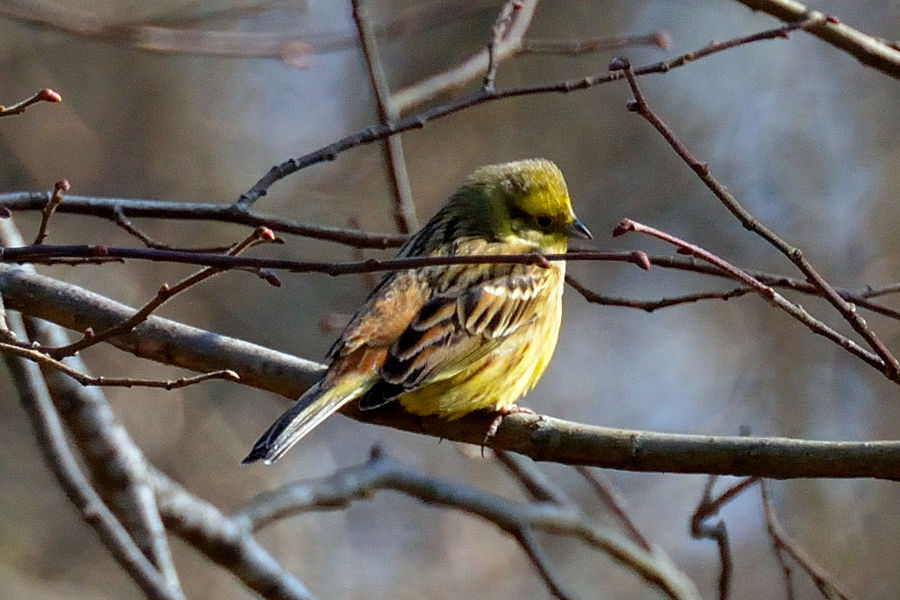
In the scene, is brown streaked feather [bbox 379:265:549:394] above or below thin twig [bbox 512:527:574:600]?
above

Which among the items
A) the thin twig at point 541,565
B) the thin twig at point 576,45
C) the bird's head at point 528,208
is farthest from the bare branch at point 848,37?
the thin twig at point 541,565

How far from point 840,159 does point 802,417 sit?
8.59 feet

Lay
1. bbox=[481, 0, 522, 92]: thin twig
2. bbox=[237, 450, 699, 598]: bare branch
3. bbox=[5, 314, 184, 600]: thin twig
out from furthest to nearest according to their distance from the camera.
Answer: bbox=[237, 450, 699, 598]: bare branch, bbox=[481, 0, 522, 92]: thin twig, bbox=[5, 314, 184, 600]: thin twig

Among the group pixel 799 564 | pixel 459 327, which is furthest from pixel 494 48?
pixel 799 564

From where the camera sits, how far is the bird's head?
5527 millimetres

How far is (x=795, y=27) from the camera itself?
400 cm

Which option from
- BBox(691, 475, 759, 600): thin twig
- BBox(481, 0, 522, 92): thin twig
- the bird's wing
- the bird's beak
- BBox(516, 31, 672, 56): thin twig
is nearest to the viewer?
BBox(691, 475, 759, 600): thin twig

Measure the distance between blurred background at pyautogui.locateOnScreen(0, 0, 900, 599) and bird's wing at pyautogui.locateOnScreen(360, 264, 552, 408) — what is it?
5528 millimetres

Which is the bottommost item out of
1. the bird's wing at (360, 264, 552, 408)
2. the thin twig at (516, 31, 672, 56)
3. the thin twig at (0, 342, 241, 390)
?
the thin twig at (0, 342, 241, 390)

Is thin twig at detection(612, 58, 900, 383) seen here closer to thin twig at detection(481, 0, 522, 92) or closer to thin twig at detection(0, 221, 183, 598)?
thin twig at detection(481, 0, 522, 92)

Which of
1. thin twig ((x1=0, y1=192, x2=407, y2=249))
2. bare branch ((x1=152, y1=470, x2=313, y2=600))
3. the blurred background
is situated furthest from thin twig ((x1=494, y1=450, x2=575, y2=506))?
the blurred background

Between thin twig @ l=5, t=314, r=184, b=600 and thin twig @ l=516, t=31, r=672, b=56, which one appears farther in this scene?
thin twig @ l=516, t=31, r=672, b=56

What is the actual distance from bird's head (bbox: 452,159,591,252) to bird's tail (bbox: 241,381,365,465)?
174 centimetres

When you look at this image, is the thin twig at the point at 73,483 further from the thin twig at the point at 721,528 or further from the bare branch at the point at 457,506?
the thin twig at the point at 721,528
